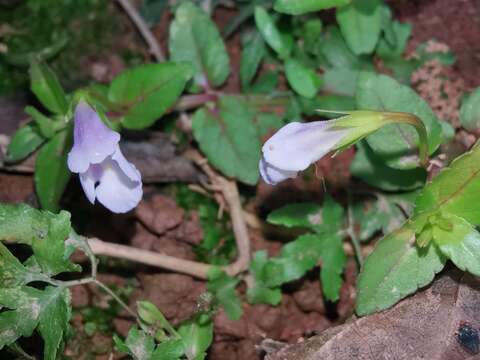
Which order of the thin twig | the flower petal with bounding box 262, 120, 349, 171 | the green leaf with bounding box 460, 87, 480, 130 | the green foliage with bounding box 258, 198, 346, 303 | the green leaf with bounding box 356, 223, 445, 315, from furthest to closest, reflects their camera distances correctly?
the thin twig, the green foliage with bounding box 258, 198, 346, 303, the green leaf with bounding box 460, 87, 480, 130, the green leaf with bounding box 356, 223, 445, 315, the flower petal with bounding box 262, 120, 349, 171

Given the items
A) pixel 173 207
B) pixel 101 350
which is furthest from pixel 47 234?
pixel 173 207

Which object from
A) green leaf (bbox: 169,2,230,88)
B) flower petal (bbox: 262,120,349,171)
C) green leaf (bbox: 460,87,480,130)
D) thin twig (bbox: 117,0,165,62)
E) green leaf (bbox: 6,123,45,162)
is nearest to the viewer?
Result: flower petal (bbox: 262,120,349,171)

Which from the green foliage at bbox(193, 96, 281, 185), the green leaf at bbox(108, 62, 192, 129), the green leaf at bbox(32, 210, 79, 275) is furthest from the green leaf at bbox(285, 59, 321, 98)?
the green leaf at bbox(32, 210, 79, 275)

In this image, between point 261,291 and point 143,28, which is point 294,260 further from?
point 143,28

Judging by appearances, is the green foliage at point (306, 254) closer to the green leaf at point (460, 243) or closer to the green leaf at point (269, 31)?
the green leaf at point (460, 243)

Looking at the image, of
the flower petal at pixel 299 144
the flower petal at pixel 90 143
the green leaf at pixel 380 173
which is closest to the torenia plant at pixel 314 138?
the flower petal at pixel 299 144

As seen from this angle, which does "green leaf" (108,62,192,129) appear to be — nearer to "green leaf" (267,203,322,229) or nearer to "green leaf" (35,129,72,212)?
"green leaf" (35,129,72,212)

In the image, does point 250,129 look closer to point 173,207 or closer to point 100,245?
point 173,207
